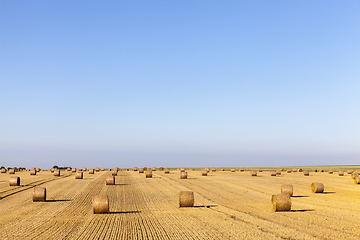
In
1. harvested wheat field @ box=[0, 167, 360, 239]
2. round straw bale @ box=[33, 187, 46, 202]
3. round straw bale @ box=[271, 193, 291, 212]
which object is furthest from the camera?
round straw bale @ box=[33, 187, 46, 202]

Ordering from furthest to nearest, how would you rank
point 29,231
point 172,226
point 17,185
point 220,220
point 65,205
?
point 17,185, point 65,205, point 220,220, point 172,226, point 29,231

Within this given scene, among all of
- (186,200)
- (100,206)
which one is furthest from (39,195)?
(186,200)

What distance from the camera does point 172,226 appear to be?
672 inches

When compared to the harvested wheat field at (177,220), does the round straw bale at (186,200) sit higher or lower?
higher

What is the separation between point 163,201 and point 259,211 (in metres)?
7.34

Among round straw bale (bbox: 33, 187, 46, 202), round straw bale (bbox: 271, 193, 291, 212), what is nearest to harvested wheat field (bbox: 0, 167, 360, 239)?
round straw bale (bbox: 271, 193, 291, 212)

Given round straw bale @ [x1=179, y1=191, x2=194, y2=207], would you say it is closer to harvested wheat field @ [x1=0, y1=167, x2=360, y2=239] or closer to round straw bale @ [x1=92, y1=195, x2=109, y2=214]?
harvested wheat field @ [x1=0, y1=167, x2=360, y2=239]

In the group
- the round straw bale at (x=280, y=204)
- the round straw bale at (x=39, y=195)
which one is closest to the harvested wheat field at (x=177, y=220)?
the round straw bale at (x=280, y=204)

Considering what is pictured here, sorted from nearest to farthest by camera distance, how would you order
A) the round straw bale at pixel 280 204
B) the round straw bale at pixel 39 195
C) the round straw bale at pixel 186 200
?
the round straw bale at pixel 280 204, the round straw bale at pixel 186 200, the round straw bale at pixel 39 195

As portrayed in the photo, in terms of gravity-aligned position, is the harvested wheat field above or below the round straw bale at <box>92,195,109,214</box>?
below

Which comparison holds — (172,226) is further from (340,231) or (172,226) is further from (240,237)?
(340,231)

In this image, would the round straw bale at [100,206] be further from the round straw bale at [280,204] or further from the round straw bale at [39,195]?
the round straw bale at [280,204]

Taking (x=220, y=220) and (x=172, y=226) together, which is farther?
(x=220, y=220)

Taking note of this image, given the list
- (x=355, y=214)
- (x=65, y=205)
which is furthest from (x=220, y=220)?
(x=65, y=205)
